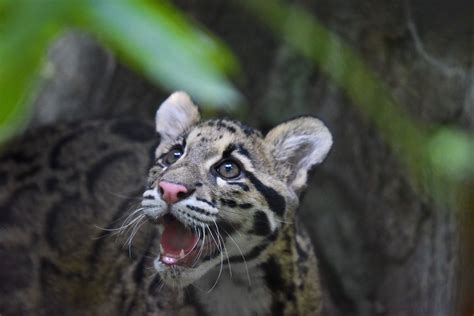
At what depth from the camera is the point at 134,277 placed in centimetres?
450

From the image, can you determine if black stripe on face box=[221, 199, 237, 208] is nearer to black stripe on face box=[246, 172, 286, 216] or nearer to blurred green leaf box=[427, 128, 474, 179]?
black stripe on face box=[246, 172, 286, 216]

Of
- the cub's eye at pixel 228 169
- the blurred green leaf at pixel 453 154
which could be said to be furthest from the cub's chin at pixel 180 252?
the blurred green leaf at pixel 453 154

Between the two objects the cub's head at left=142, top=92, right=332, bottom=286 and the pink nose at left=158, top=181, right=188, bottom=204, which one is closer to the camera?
the pink nose at left=158, top=181, right=188, bottom=204

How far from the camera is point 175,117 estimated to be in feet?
13.7

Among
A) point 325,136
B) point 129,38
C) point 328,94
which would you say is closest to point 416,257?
point 328,94

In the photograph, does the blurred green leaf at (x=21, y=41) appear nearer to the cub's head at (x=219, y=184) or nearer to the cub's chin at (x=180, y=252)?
the cub's head at (x=219, y=184)

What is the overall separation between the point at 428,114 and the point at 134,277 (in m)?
2.09

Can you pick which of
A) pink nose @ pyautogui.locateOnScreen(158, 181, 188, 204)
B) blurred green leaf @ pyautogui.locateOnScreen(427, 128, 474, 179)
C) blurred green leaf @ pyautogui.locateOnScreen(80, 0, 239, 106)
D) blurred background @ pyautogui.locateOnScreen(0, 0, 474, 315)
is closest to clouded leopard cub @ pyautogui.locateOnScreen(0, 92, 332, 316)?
pink nose @ pyautogui.locateOnScreen(158, 181, 188, 204)

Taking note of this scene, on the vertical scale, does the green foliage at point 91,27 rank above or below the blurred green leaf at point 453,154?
below

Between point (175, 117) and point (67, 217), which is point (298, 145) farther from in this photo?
point (67, 217)

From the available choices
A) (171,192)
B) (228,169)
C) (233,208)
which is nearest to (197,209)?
(171,192)

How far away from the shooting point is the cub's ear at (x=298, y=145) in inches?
155

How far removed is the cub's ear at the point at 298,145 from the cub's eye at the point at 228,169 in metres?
0.36

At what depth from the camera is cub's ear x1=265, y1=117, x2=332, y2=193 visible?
13.0 ft
